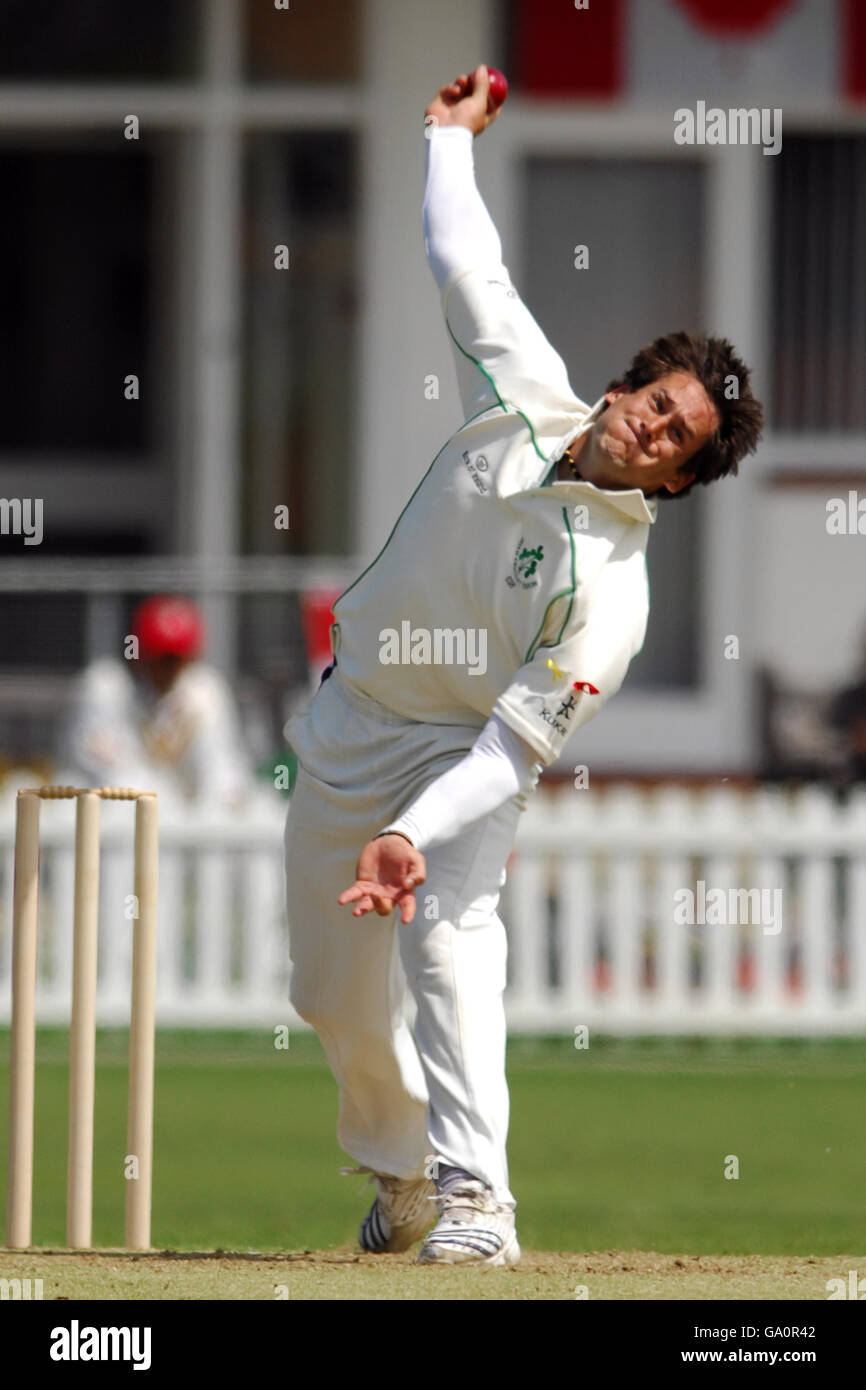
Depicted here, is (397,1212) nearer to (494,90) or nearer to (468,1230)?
(468,1230)

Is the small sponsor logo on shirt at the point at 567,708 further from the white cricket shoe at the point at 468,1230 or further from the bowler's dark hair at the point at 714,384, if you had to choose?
the white cricket shoe at the point at 468,1230

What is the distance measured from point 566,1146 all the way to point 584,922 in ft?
7.66

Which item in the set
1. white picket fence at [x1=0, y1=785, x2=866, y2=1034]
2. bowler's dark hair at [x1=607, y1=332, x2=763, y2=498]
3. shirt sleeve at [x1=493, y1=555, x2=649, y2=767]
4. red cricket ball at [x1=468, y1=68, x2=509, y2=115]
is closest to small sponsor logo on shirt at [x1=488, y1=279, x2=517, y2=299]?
bowler's dark hair at [x1=607, y1=332, x2=763, y2=498]

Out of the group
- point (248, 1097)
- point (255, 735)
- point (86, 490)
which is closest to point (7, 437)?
point (86, 490)

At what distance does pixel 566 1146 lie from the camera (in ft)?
24.1

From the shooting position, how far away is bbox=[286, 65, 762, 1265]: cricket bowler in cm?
403

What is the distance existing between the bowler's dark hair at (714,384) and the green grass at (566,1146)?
6.04 feet

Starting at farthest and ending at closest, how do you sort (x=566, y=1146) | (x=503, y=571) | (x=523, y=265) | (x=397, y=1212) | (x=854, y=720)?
(x=523, y=265), (x=854, y=720), (x=566, y=1146), (x=397, y=1212), (x=503, y=571)

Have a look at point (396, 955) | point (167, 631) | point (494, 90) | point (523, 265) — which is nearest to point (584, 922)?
point (167, 631)

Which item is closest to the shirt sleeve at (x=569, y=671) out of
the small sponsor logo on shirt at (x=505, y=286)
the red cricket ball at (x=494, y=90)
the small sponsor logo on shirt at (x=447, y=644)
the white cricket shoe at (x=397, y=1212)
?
the small sponsor logo on shirt at (x=447, y=644)

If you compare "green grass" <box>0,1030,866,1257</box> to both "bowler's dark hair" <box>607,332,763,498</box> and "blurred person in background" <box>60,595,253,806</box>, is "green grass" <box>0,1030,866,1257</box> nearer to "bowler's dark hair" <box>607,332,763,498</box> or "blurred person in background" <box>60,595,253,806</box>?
"blurred person in background" <box>60,595,253,806</box>

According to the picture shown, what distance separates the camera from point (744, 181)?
11.9 metres

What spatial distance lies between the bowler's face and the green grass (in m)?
1.86

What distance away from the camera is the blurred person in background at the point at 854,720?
37.8 feet
